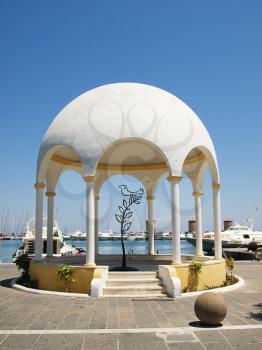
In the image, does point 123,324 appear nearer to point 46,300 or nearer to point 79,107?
point 46,300

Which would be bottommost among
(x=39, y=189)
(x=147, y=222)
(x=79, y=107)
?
(x=147, y=222)

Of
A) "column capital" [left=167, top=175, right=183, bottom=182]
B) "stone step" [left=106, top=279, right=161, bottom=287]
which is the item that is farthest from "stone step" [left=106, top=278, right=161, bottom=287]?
"column capital" [left=167, top=175, right=183, bottom=182]

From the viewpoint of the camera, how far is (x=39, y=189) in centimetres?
1611

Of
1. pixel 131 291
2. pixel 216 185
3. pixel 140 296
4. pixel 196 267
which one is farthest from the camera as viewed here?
pixel 216 185

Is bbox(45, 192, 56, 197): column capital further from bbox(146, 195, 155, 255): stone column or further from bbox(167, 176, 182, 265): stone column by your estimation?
bbox(167, 176, 182, 265): stone column

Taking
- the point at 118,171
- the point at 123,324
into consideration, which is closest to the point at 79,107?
the point at 118,171

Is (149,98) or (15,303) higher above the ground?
(149,98)

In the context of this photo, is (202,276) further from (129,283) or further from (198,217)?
(198,217)

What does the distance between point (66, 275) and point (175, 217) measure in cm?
468

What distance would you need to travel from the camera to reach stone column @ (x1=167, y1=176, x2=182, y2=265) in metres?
14.1

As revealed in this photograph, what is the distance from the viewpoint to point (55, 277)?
1394 cm

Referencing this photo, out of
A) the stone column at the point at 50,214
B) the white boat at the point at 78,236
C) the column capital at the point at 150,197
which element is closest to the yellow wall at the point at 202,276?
the column capital at the point at 150,197

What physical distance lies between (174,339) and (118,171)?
13.7 meters

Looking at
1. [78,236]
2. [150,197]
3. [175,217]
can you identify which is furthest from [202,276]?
[78,236]
